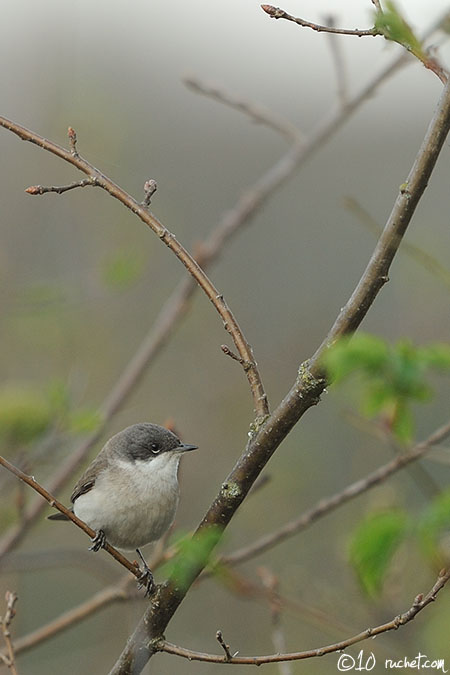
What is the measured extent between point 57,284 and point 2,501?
1261 mm

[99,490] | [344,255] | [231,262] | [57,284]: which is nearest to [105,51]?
[231,262]

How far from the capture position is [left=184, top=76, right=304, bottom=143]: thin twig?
3574 mm

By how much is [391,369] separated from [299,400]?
0.40 meters

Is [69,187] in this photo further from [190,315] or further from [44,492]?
[190,315]

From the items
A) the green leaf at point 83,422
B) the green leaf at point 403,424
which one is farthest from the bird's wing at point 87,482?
the green leaf at point 403,424

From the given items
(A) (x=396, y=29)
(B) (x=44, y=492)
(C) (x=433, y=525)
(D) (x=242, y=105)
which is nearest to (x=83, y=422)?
(D) (x=242, y=105)

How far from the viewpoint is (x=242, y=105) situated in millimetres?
3615

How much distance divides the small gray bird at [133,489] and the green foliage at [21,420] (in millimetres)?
400

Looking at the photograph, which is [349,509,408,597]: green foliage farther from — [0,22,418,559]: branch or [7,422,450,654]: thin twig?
[0,22,418,559]: branch

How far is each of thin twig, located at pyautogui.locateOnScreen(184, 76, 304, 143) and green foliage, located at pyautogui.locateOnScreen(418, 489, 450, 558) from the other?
1.97m

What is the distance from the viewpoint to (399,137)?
10633mm

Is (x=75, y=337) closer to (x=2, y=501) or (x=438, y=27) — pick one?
(x=2, y=501)

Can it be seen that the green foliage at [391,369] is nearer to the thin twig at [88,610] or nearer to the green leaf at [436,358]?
the green leaf at [436,358]

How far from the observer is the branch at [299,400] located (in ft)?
6.27
